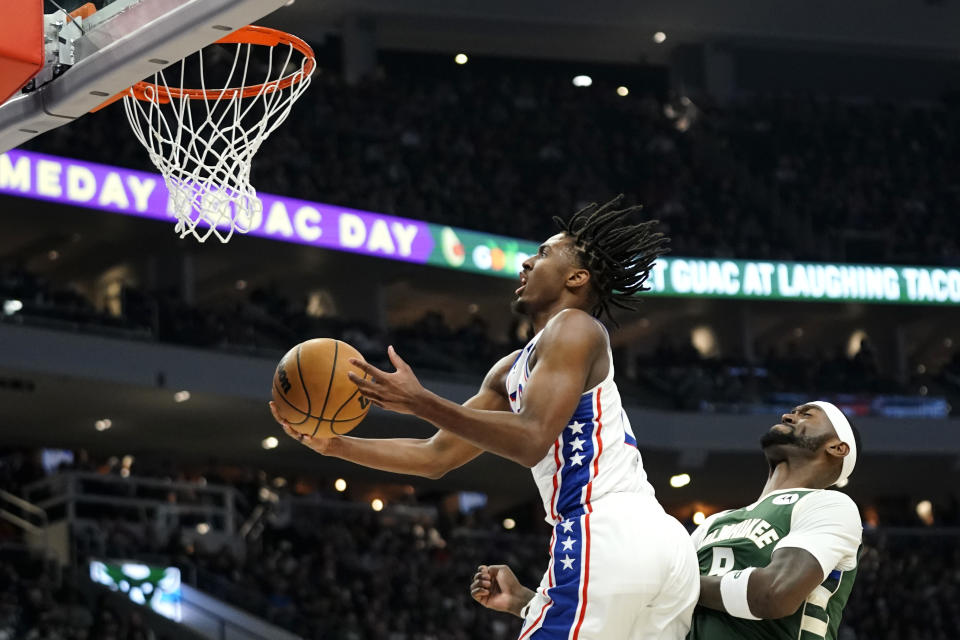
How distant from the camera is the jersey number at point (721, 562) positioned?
4402 millimetres

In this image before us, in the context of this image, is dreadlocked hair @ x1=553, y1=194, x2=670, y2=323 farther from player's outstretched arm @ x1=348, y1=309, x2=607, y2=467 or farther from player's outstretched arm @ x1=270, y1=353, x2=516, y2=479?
player's outstretched arm @ x1=270, y1=353, x2=516, y2=479

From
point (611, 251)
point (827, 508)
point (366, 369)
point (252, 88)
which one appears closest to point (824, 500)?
point (827, 508)

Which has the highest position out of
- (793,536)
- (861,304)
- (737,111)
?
(737,111)

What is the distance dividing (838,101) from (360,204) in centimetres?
1340

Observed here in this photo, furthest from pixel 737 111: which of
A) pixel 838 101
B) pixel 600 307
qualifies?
pixel 600 307

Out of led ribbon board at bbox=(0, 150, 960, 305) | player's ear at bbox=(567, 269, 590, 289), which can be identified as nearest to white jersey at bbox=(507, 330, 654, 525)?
player's ear at bbox=(567, 269, 590, 289)

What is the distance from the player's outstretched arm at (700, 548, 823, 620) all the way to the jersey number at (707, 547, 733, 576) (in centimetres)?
22

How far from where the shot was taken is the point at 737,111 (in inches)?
1173

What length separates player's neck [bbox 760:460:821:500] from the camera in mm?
4609

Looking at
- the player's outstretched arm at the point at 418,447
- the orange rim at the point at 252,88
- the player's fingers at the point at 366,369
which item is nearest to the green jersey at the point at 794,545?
the player's outstretched arm at the point at 418,447

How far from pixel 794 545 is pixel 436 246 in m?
19.2

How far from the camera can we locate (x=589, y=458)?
397 centimetres

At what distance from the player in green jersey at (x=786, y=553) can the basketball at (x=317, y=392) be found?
2.12ft

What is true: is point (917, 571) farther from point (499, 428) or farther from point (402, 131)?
point (499, 428)
